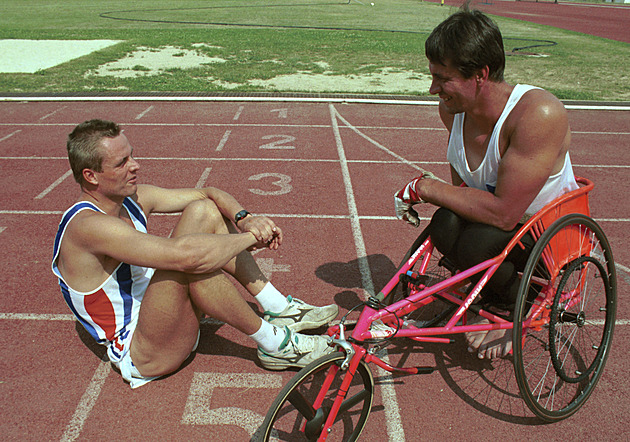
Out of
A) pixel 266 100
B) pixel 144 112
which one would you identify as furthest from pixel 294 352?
pixel 266 100

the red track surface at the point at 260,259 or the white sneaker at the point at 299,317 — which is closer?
the red track surface at the point at 260,259

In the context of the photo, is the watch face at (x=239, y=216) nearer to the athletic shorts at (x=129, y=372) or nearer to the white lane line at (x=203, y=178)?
the athletic shorts at (x=129, y=372)

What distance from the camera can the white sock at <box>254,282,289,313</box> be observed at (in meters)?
3.36

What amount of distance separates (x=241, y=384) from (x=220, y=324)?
655 millimetres

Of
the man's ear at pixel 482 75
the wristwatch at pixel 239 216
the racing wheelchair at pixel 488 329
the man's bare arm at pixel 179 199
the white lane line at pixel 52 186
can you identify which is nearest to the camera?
the racing wheelchair at pixel 488 329

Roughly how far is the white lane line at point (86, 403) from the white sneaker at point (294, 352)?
0.91 meters

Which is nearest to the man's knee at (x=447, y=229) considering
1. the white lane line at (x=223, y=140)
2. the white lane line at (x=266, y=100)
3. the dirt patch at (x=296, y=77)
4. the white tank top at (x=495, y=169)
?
the white tank top at (x=495, y=169)

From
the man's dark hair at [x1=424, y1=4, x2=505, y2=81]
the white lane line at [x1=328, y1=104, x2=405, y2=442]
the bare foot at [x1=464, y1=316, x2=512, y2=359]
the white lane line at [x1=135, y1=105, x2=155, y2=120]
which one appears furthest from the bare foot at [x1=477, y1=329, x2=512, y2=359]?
the white lane line at [x1=135, y1=105, x2=155, y2=120]

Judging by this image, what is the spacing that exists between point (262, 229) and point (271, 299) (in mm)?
580

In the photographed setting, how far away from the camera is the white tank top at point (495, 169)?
109 inches

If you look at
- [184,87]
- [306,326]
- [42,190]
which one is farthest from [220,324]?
[184,87]

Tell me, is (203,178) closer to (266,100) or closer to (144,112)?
(144,112)

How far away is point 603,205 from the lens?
19.1ft

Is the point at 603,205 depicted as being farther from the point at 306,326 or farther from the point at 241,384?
the point at 241,384
